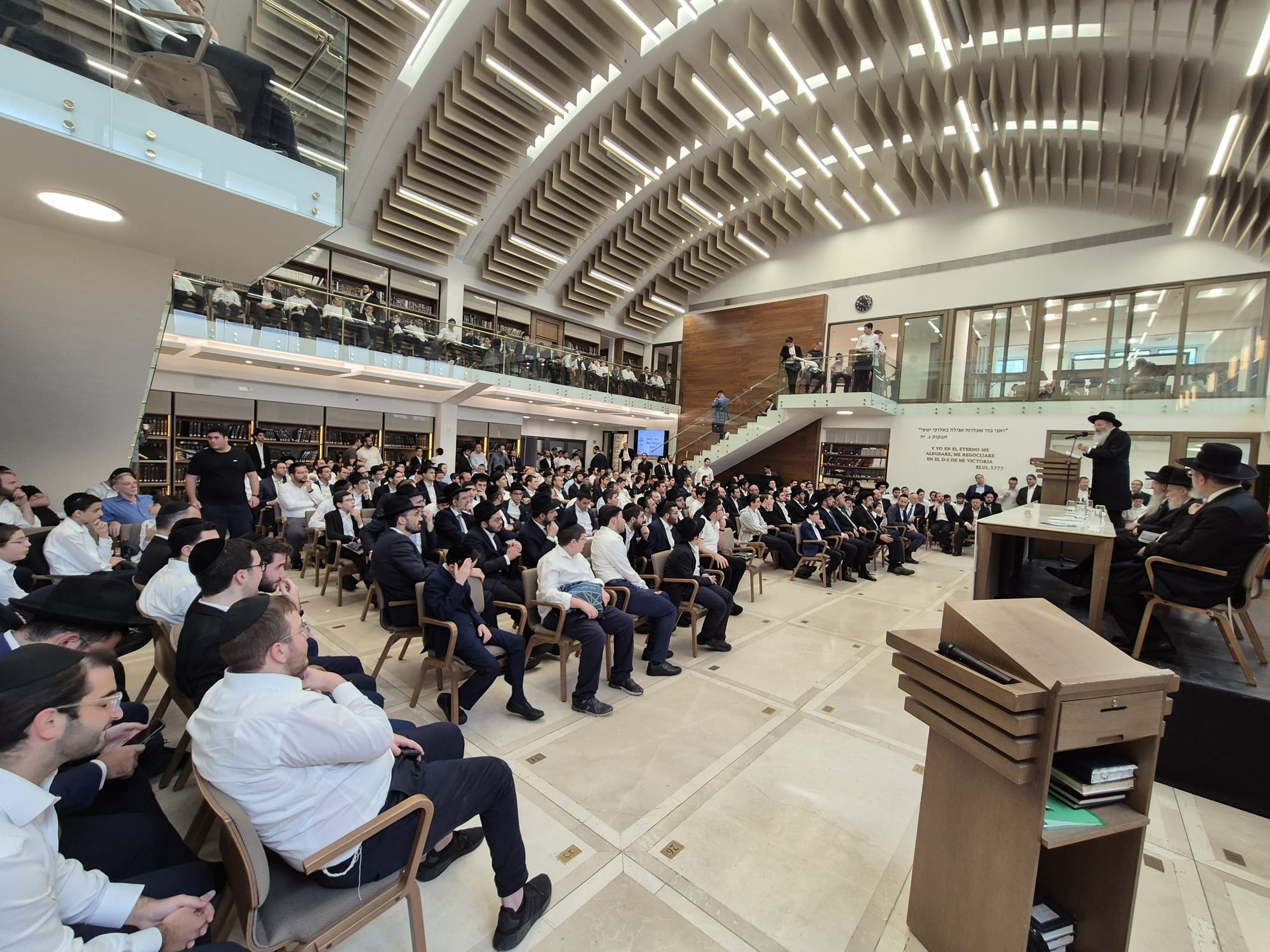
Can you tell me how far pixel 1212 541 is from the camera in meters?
2.63

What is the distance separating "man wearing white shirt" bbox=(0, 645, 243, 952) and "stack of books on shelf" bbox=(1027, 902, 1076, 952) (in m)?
2.05

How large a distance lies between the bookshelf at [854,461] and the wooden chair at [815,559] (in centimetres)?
779

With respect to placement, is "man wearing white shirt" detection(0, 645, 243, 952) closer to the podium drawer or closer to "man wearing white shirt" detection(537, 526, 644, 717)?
the podium drawer

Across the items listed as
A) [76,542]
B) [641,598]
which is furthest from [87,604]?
[641,598]

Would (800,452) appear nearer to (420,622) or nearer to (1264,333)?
(1264,333)

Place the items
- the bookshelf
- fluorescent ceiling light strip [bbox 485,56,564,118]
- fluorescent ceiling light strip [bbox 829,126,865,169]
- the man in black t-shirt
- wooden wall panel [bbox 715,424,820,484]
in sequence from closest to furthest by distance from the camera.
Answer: the man in black t-shirt → fluorescent ceiling light strip [bbox 485,56,564,118] → fluorescent ceiling light strip [bbox 829,126,865,169] → the bookshelf → wooden wall panel [bbox 715,424,820,484]

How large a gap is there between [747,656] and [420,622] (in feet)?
8.19

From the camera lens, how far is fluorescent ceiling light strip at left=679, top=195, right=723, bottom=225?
14.0m

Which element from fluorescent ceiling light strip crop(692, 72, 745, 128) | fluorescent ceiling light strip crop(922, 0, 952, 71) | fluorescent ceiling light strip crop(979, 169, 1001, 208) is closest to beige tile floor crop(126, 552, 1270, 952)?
fluorescent ceiling light strip crop(922, 0, 952, 71)

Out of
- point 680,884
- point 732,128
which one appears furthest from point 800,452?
point 680,884

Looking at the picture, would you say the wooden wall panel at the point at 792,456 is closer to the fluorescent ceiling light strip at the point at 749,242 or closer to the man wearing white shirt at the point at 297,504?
the fluorescent ceiling light strip at the point at 749,242

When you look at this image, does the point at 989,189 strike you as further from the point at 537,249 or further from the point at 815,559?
the point at 815,559

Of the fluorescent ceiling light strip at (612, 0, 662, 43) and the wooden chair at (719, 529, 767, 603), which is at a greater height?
the fluorescent ceiling light strip at (612, 0, 662, 43)

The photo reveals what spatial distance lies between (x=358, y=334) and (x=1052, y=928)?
36.8 feet
